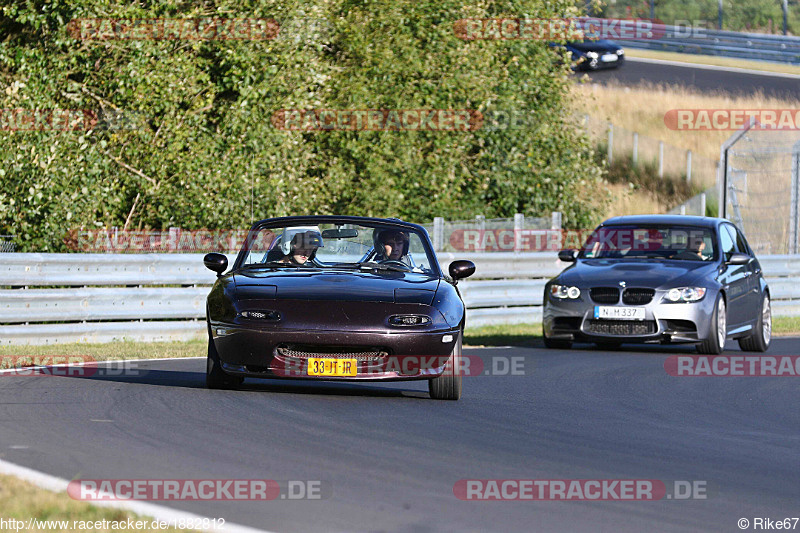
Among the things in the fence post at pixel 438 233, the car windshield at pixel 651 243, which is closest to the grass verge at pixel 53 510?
the car windshield at pixel 651 243

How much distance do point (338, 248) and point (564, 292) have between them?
5.34 meters

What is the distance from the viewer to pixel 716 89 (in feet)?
165

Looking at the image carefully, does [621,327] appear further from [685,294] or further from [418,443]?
[418,443]

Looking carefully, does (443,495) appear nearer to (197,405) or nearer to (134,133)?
(197,405)

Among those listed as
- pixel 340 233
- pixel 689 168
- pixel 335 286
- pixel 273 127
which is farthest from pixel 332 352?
pixel 689 168

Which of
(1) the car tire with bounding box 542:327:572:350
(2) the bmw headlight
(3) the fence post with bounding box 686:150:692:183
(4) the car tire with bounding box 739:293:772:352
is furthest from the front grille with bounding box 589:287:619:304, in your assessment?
(3) the fence post with bounding box 686:150:692:183

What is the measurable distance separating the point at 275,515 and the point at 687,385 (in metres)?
7.23

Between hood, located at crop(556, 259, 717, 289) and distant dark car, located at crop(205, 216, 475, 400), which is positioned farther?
hood, located at crop(556, 259, 717, 289)

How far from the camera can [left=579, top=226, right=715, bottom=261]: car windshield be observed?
16.3 metres

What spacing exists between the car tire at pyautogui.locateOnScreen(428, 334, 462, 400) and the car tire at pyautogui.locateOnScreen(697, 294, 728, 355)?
19.1 ft

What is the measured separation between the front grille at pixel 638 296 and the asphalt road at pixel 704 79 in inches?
1425

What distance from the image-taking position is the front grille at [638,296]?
15.0 metres

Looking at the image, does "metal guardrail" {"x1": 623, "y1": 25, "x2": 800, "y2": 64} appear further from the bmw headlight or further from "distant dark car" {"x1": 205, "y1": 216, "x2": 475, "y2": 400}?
"distant dark car" {"x1": 205, "y1": 216, "x2": 475, "y2": 400}

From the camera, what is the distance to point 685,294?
15.0 meters
